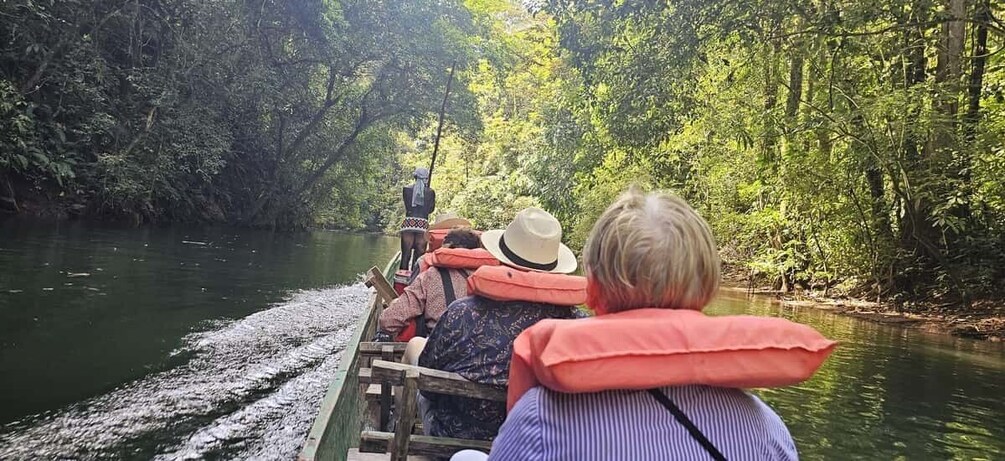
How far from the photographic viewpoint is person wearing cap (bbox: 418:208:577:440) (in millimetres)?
2678

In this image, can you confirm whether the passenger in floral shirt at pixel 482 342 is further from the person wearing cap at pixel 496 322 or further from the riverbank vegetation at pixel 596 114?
the riverbank vegetation at pixel 596 114

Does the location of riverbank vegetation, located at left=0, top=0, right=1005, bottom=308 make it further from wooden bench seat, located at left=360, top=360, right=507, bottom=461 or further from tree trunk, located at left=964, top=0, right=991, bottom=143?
wooden bench seat, located at left=360, top=360, right=507, bottom=461

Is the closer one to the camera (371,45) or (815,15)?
(815,15)

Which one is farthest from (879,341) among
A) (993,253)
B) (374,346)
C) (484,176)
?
(484,176)

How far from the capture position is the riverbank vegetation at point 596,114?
354 inches

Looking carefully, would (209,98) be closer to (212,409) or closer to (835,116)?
(835,116)

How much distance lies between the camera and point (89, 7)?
49.4ft

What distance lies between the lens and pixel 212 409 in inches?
203

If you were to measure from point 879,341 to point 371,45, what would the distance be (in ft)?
54.9

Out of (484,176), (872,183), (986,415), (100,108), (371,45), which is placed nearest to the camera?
(986,415)

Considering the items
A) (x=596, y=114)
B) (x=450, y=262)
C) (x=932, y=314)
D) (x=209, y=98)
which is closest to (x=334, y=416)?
(x=450, y=262)

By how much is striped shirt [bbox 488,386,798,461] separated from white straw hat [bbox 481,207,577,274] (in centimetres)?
138

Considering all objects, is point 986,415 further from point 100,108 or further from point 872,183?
point 100,108

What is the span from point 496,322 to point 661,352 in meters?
1.48
